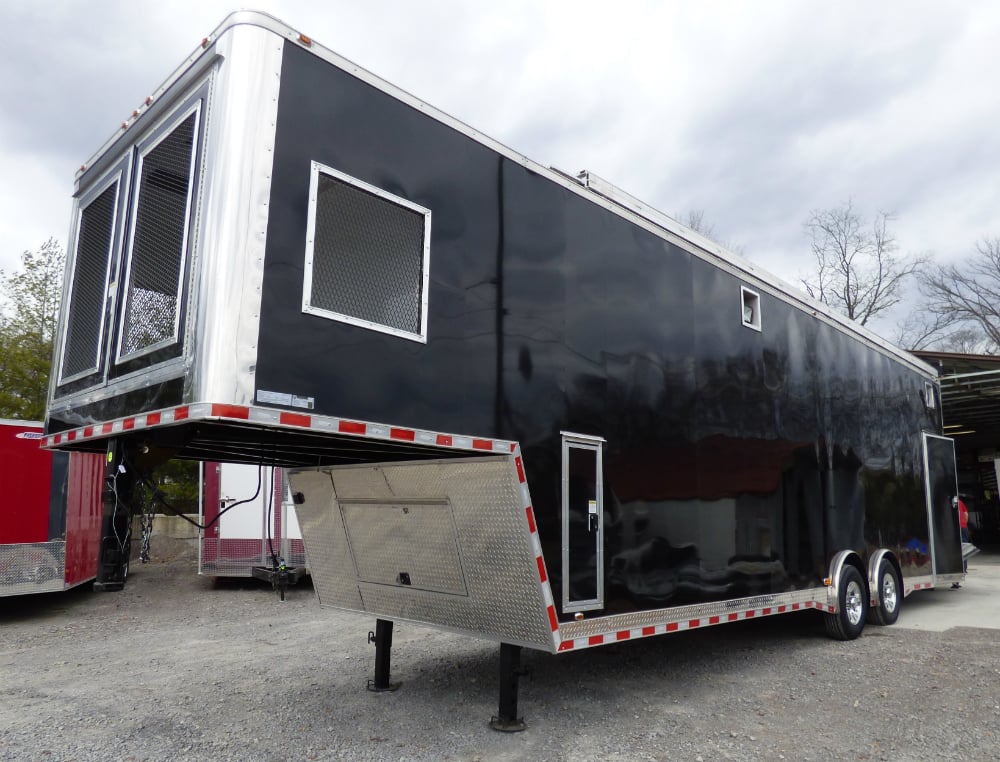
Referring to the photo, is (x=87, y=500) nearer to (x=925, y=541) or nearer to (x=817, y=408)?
(x=817, y=408)

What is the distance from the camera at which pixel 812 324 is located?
25.6 feet

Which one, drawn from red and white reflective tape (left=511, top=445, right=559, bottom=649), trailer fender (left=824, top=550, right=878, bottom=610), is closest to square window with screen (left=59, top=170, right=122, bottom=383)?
red and white reflective tape (left=511, top=445, right=559, bottom=649)

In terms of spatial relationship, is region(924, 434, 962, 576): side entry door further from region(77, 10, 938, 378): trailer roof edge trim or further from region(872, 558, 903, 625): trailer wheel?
region(77, 10, 938, 378): trailer roof edge trim

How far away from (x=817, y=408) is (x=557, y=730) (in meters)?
4.41

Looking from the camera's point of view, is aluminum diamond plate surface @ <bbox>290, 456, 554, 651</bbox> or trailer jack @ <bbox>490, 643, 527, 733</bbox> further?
trailer jack @ <bbox>490, 643, 527, 733</bbox>

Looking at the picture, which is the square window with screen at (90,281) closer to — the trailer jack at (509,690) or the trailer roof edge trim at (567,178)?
the trailer roof edge trim at (567,178)

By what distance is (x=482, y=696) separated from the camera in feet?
18.7

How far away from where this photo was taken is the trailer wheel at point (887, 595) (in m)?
8.32

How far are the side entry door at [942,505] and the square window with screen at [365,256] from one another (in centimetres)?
821

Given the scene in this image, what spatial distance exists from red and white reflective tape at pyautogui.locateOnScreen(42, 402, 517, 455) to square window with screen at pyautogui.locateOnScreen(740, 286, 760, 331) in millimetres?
3306

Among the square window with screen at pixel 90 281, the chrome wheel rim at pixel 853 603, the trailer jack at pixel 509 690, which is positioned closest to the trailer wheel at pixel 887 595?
the chrome wheel rim at pixel 853 603

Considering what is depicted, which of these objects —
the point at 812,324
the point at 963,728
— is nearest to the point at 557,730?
the point at 963,728

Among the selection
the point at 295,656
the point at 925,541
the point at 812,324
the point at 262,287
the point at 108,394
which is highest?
the point at 812,324

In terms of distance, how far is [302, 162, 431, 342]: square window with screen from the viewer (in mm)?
3777
